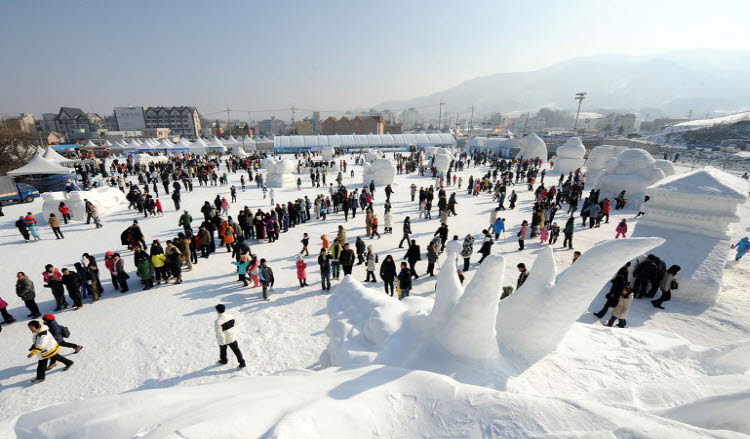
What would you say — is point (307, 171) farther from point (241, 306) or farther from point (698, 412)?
point (698, 412)

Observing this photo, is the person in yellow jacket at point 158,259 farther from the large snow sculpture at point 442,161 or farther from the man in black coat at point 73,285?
the large snow sculpture at point 442,161

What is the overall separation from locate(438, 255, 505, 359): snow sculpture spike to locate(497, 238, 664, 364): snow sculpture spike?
1.18 feet

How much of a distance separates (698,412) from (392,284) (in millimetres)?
5576

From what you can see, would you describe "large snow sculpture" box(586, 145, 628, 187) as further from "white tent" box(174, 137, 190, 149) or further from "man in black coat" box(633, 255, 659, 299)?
"white tent" box(174, 137, 190, 149)

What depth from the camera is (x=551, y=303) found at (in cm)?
349

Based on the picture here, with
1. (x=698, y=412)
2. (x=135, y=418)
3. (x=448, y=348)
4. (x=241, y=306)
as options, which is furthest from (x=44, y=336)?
(x=698, y=412)

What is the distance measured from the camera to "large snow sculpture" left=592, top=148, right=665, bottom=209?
50.5 feet

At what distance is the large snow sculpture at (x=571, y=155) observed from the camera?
81.7 ft

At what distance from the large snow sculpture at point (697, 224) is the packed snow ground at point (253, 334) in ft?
1.65

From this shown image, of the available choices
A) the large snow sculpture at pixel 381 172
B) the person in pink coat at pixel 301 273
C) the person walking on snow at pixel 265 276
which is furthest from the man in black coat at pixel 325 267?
the large snow sculpture at pixel 381 172

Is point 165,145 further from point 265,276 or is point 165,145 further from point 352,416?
point 352,416

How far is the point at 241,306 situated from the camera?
6863 mm

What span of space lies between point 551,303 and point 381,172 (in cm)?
1692

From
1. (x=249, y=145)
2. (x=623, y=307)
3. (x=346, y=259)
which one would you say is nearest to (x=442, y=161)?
(x=346, y=259)
